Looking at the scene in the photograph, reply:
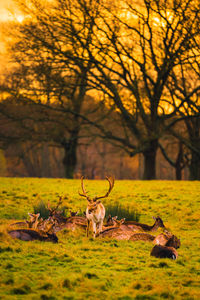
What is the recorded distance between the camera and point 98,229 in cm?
1000

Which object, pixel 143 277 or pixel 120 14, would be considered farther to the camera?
pixel 120 14

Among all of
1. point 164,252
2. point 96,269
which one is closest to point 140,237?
point 164,252

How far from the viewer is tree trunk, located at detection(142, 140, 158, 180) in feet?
88.5

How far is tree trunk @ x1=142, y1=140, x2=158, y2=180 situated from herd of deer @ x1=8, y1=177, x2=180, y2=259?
15.5 meters

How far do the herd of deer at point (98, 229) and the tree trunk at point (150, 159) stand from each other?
50.8 feet

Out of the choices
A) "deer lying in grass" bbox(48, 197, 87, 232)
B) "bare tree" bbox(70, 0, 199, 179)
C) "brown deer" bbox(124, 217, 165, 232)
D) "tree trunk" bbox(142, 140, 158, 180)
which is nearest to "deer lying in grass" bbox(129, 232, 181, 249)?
"brown deer" bbox(124, 217, 165, 232)

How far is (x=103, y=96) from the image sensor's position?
30.2 m

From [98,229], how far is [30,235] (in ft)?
5.17

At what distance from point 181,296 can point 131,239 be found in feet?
13.3

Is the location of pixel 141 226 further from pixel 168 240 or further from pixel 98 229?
pixel 168 240

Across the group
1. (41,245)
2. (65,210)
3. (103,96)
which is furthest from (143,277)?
(103,96)

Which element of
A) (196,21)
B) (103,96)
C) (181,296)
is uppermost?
(196,21)

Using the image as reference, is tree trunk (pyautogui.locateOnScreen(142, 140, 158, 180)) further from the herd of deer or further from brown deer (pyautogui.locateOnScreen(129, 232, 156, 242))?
brown deer (pyautogui.locateOnScreen(129, 232, 156, 242))

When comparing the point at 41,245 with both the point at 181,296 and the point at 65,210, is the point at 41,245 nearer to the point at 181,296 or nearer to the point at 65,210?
the point at 181,296
